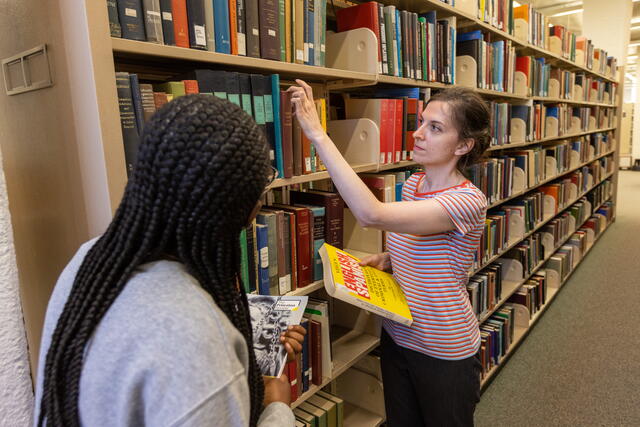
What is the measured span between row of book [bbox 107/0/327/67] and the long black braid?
18.5 inches

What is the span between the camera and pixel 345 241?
1.88 metres

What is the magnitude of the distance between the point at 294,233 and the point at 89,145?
2.21ft

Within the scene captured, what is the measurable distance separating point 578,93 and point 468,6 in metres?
3.05

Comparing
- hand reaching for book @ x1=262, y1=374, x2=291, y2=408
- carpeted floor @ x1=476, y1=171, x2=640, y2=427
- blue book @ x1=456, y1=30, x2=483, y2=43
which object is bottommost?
carpeted floor @ x1=476, y1=171, x2=640, y2=427

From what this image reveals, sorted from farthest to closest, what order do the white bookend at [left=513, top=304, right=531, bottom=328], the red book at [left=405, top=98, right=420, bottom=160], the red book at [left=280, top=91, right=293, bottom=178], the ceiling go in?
the ceiling → the white bookend at [left=513, top=304, right=531, bottom=328] → the red book at [left=405, top=98, right=420, bottom=160] → the red book at [left=280, top=91, right=293, bottom=178]

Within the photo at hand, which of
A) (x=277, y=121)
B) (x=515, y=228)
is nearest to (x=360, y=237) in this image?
(x=277, y=121)

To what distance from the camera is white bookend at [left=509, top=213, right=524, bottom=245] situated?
3.10 metres

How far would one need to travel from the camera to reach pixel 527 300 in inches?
127

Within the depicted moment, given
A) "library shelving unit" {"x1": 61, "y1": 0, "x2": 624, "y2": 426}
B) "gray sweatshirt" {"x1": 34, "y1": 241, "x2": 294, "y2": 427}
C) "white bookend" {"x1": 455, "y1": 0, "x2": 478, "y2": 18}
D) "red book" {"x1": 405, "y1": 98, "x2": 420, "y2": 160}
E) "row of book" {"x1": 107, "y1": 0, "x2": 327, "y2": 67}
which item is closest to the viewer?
"gray sweatshirt" {"x1": 34, "y1": 241, "x2": 294, "y2": 427}

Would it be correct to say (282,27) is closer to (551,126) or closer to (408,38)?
(408,38)

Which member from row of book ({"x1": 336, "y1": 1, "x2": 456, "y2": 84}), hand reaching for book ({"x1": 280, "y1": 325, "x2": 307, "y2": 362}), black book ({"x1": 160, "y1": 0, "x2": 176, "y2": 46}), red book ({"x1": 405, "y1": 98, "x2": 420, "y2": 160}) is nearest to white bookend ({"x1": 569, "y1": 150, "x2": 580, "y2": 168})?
row of book ({"x1": 336, "y1": 1, "x2": 456, "y2": 84})

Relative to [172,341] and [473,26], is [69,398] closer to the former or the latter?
[172,341]

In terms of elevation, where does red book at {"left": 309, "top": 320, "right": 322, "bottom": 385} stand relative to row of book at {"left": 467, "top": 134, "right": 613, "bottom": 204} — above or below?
below

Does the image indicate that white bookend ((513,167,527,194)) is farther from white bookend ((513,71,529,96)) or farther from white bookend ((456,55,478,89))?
white bookend ((456,55,478,89))
